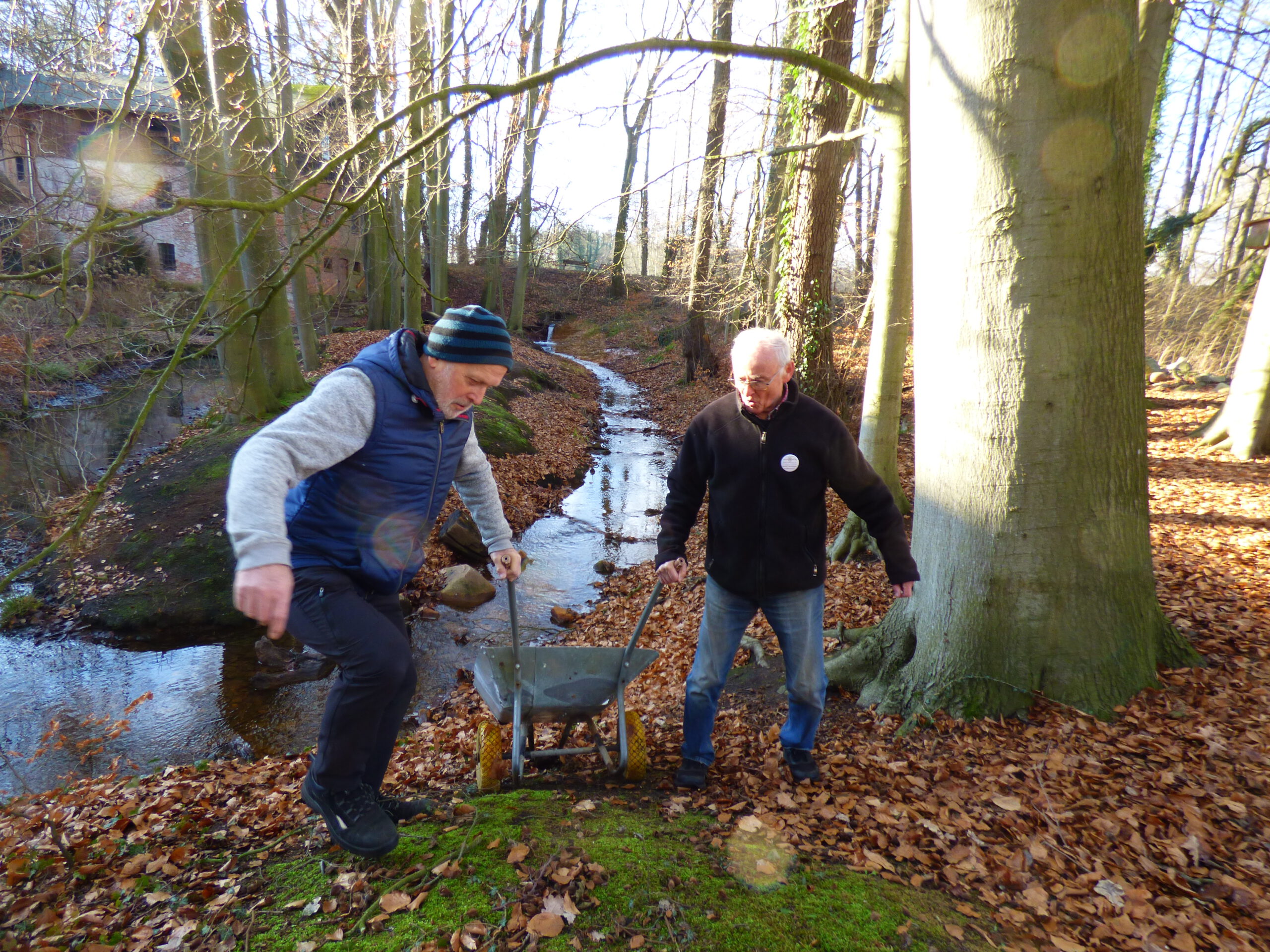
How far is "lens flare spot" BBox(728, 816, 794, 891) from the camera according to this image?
107 inches

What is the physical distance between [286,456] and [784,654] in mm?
2400

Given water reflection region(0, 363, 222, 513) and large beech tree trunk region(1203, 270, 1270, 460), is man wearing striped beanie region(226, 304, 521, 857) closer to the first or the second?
water reflection region(0, 363, 222, 513)

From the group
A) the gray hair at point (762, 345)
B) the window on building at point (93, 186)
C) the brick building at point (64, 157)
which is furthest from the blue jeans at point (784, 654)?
the window on building at point (93, 186)

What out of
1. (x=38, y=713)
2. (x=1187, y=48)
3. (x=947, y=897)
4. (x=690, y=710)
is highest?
(x=1187, y=48)

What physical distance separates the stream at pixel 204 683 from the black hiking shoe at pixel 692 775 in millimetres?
3246

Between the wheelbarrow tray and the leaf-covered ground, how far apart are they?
0.38 metres

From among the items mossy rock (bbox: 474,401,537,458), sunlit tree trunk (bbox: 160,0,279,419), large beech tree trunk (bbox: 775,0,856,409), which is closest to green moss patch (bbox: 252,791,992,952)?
sunlit tree trunk (bbox: 160,0,279,419)

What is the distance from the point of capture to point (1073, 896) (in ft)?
8.59

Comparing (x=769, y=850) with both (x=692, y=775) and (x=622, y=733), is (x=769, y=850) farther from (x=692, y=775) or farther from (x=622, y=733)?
(x=622, y=733)

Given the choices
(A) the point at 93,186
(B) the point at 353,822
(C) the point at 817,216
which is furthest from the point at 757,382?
(C) the point at 817,216

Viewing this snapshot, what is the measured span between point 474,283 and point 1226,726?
123ft

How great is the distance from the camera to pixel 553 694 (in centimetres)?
377

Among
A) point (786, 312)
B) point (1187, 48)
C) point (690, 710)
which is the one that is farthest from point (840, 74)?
point (690, 710)

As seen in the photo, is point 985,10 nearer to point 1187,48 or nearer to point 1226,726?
point 1226,726
